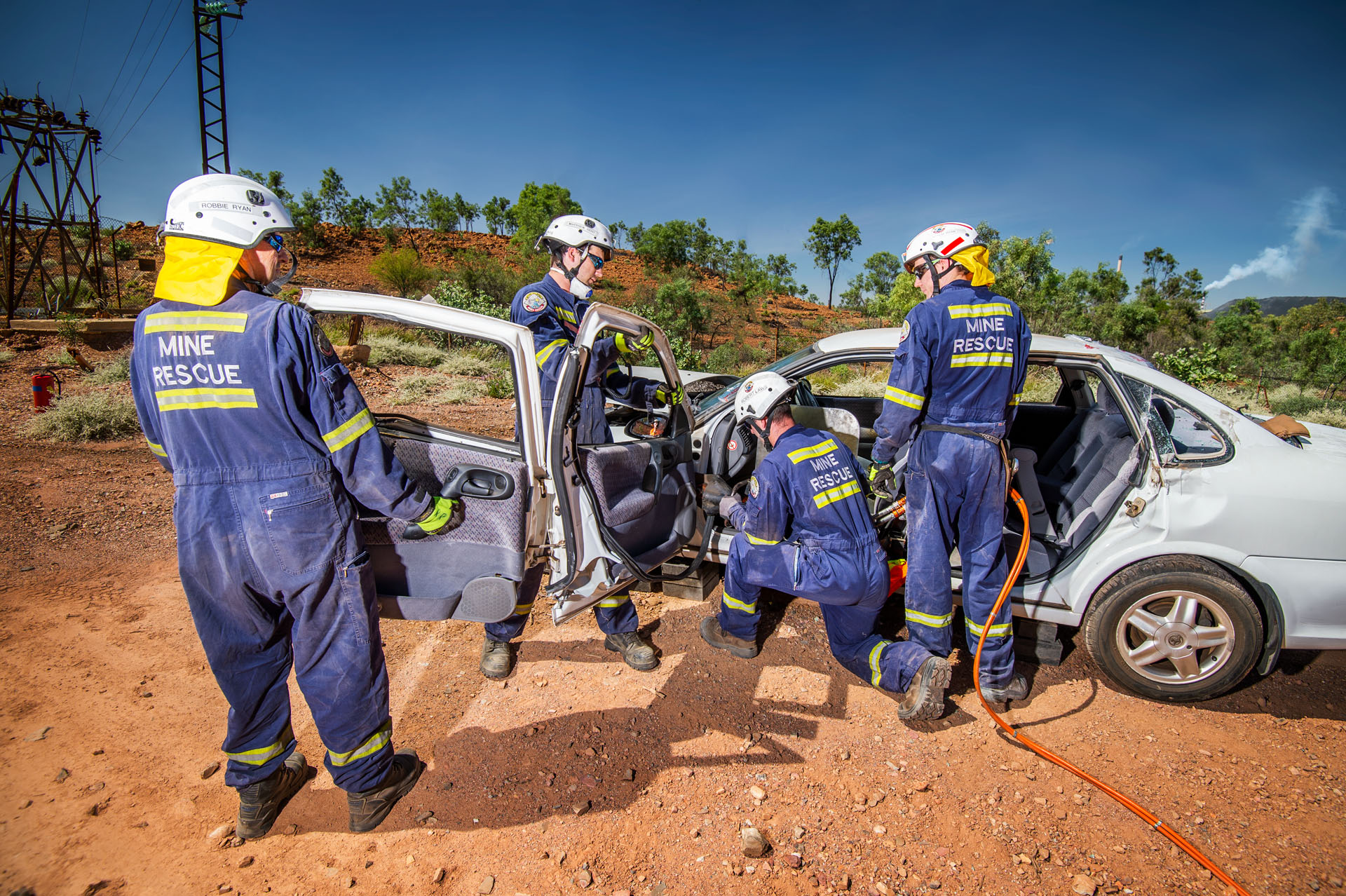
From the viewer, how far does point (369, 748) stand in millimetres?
2291

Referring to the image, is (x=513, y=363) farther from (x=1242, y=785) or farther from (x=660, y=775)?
(x=1242, y=785)

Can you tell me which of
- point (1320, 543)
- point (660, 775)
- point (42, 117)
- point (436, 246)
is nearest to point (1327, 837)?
point (1320, 543)

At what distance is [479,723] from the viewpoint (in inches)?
115

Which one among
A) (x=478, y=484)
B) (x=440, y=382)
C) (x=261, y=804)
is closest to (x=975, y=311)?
(x=478, y=484)

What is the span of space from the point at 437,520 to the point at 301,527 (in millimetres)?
417

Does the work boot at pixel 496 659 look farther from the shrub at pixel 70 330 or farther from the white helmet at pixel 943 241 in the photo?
the shrub at pixel 70 330

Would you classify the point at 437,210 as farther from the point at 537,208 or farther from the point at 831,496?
the point at 831,496

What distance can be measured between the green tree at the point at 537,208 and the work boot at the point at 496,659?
1666 inches

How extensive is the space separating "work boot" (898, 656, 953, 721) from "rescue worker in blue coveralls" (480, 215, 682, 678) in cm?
132

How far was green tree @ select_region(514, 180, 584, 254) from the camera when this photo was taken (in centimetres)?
4394

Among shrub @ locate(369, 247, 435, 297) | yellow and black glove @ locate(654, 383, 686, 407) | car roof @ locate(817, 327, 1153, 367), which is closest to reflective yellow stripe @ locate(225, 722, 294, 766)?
yellow and black glove @ locate(654, 383, 686, 407)

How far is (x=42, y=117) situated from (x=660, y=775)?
919 inches

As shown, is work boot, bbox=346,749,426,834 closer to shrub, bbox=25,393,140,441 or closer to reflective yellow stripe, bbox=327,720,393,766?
reflective yellow stripe, bbox=327,720,393,766

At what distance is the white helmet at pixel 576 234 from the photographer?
3.46 meters
